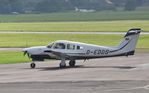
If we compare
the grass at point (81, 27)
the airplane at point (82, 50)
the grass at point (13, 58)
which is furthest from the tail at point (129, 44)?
the grass at point (81, 27)

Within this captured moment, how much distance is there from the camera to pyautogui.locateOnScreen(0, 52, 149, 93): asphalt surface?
93.5ft

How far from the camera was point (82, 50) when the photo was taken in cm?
4316

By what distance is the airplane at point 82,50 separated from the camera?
42.3 m

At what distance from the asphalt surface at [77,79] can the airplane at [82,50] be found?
3.38ft

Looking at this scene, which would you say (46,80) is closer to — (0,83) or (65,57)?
(0,83)

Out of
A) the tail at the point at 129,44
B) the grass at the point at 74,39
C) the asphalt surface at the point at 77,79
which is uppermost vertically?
the tail at the point at 129,44

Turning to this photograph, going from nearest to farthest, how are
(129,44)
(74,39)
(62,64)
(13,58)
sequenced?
(129,44) < (62,64) < (13,58) < (74,39)

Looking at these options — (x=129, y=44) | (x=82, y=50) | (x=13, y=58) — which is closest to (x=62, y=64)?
(x=82, y=50)

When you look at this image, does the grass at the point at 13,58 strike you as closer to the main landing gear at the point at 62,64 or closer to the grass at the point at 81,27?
the main landing gear at the point at 62,64

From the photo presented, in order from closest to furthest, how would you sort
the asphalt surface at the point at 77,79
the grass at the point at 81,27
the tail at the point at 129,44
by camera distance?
the asphalt surface at the point at 77,79
the tail at the point at 129,44
the grass at the point at 81,27

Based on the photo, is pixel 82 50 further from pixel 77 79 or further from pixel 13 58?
pixel 13 58

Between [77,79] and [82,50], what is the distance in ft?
32.1

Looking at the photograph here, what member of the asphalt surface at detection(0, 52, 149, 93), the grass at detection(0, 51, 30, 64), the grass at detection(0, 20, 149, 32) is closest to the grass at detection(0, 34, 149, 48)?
the grass at detection(0, 51, 30, 64)

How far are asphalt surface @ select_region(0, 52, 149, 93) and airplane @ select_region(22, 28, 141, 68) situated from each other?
1031 millimetres
